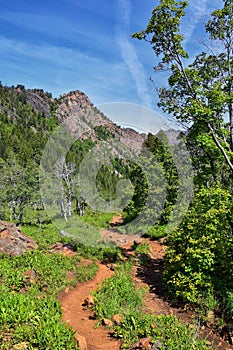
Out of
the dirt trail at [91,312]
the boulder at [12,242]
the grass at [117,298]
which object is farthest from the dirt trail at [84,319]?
the boulder at [12,242]

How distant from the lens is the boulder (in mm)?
14851

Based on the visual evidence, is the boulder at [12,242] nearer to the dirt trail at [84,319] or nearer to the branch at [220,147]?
the dirt trail at [84,319]

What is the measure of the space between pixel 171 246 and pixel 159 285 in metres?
2.10

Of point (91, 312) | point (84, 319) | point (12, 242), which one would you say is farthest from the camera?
point (12, 242)

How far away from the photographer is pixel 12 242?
15398 millimetres

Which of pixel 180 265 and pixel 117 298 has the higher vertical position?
pixel 180 265

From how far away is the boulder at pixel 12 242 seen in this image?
14851 mm

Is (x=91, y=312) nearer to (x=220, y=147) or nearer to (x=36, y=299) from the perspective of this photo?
(x=36, y=299)

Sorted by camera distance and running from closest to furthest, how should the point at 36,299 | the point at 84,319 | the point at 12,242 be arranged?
the point at 84,319 < the point at 36,299 < the point at 12,242

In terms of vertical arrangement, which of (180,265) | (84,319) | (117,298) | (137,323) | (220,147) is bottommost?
(84,319)

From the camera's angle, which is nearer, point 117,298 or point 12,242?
point 117,298

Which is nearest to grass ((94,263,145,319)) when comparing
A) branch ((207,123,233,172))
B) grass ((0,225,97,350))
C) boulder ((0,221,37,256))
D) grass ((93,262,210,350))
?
grass ((93,262,210,350))

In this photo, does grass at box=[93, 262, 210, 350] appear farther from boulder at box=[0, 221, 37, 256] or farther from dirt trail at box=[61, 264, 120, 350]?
boulder at box=[0, 221, 37, 256]

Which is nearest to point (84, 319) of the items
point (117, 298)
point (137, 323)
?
point (117, 298)
